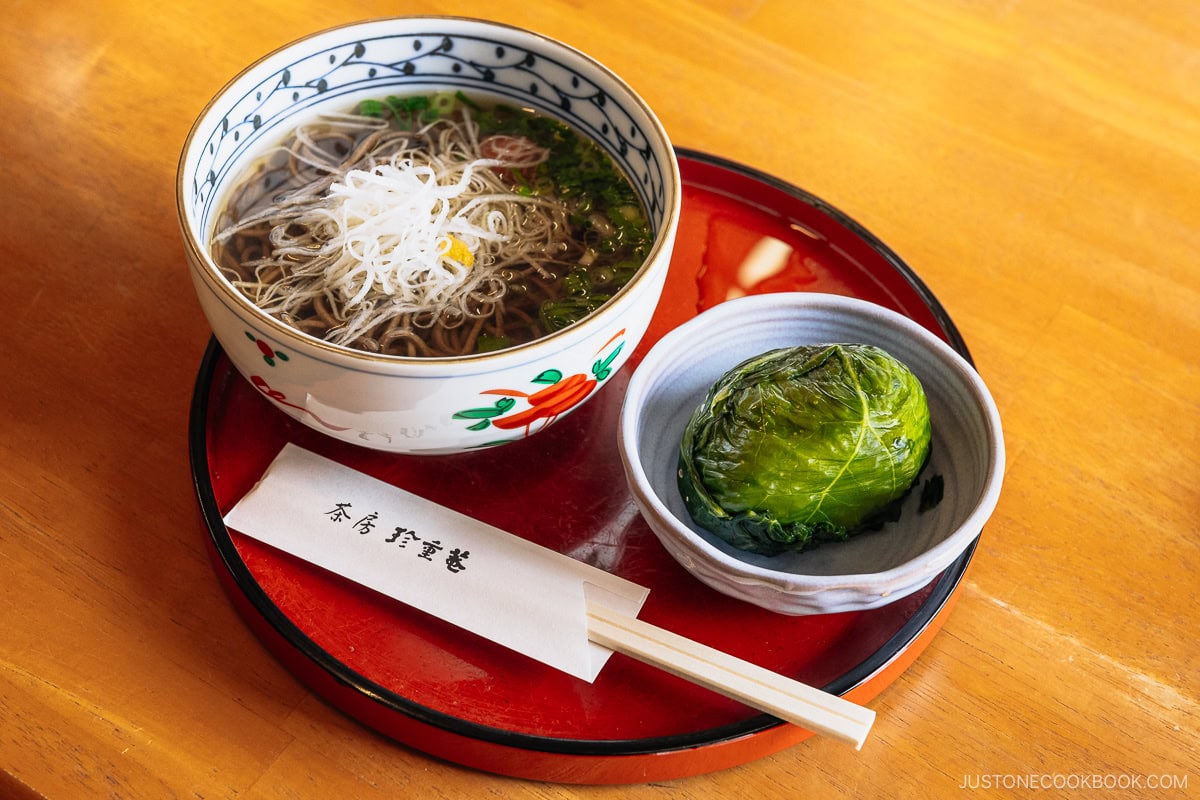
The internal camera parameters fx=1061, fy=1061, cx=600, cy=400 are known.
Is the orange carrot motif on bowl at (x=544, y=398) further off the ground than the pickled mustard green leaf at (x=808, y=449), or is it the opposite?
the orange carrot motif on bowl at (x=544, y=398)

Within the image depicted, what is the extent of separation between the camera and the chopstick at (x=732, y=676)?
822mm

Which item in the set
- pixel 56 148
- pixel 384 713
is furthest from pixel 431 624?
pixel 56 148

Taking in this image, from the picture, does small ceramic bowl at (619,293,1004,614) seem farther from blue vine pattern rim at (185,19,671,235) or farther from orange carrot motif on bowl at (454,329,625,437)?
blue vine pattern rim at (185,19,671,235)

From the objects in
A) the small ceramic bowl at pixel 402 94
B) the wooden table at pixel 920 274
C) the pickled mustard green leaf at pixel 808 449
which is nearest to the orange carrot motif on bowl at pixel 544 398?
the small ceramic bowl at pixel 402 94

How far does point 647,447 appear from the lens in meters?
1.02

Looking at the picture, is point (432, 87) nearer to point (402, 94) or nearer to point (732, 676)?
point (402, 94)

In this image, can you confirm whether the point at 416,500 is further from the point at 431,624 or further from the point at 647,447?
the point at 647,447

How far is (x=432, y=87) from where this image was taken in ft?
3.78

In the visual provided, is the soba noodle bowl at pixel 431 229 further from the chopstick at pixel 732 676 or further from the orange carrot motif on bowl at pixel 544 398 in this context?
the chopstick at pixel 732 676

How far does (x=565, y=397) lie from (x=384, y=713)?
0.30 meters

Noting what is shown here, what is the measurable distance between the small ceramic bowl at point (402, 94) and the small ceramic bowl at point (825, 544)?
0.28ft

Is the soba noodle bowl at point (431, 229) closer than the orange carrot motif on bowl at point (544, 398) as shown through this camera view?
No

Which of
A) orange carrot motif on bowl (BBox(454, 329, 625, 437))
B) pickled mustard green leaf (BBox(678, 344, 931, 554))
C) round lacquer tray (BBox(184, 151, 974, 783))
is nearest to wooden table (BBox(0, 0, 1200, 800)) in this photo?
round lacquer tray (BBox(184, 151, 974, 783))

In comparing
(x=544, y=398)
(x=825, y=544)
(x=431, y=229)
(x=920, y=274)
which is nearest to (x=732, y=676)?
(x=825, y=544)
